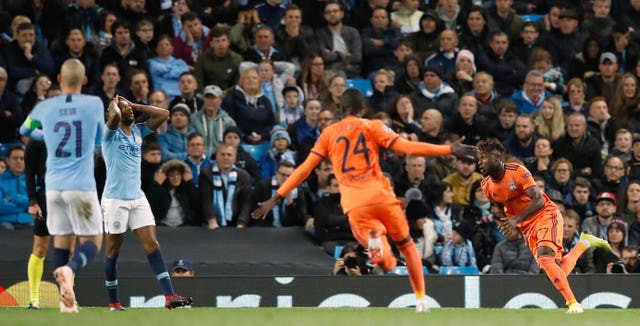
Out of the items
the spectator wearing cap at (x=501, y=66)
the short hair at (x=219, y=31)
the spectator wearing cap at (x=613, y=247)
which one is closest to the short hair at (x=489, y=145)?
the spectator wearing cap at (x=613, y=247)

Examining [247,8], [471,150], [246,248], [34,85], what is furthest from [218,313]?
[247,8]

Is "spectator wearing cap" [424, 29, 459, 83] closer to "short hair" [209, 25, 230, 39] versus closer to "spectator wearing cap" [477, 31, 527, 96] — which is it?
"spectator wearing cap" [477, 31, 527, 96]

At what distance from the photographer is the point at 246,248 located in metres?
18.6

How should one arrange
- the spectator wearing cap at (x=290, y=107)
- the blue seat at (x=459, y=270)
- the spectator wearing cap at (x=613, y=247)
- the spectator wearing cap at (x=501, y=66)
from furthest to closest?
the spectator wearing cap at (x=501, y=66) < the spectator wearing cap at (x=290, y=107) < the spectator wearing cap at (x=613, y=247) < the blue seat at (x=459, y=270)

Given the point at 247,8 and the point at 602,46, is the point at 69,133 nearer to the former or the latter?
the point at 247,8

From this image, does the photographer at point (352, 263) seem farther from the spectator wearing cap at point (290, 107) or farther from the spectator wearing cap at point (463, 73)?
the spectator wearing cap at point (463, 73)

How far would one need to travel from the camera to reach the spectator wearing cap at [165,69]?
20.6 metres

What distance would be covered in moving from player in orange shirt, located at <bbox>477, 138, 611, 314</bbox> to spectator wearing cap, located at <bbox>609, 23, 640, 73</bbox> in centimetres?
854

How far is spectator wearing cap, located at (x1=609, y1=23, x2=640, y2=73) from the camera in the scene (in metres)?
22.5

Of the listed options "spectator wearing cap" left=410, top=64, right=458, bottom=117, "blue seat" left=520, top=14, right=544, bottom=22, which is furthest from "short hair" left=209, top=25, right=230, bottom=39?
"blue seat" left=520, top=14, right=544, bottom=22

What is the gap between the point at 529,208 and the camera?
14.2 metres

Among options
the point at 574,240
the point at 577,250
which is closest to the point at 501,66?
the point at 574,240

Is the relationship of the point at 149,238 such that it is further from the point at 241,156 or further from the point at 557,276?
the point at 241,156

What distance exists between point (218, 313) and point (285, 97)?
26.1ft
